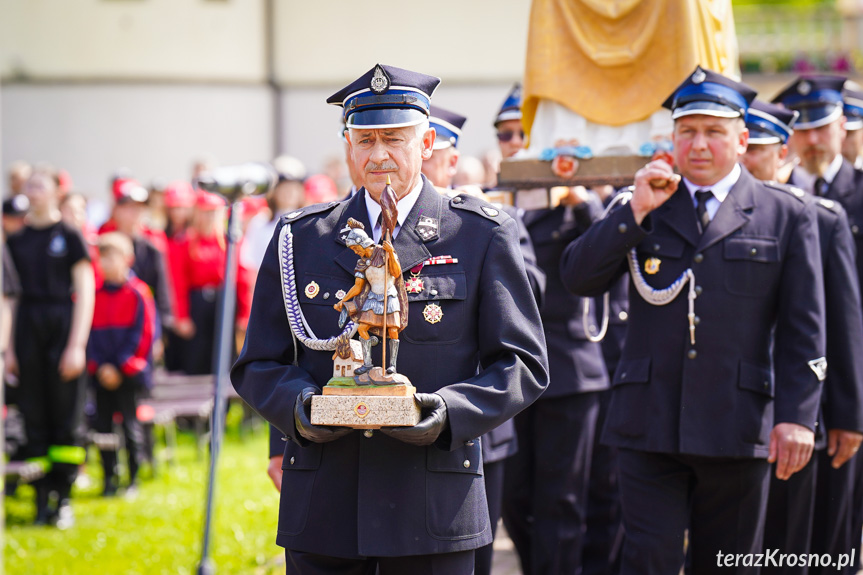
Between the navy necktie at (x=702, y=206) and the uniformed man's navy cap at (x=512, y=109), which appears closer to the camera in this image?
the navy necktie at (x=702, y=206)

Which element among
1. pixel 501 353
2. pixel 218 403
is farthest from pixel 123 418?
pixel 501 353

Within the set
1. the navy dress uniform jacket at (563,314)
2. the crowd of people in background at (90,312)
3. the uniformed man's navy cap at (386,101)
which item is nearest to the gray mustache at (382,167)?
the uniformed man's navy cap at (386,101)

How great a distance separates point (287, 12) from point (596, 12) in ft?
53.0

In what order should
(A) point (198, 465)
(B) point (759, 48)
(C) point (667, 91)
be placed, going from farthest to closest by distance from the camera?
(B) point (759, 48)
(A) point (198, 465)
(C) point (667, 91)

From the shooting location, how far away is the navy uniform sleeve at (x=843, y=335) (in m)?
5.32

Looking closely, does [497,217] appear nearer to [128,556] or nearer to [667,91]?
[667,91]

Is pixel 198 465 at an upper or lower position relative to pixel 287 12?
lower

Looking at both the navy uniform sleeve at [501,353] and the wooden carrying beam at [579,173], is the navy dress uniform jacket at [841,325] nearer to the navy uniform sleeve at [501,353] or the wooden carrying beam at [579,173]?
the wooden carrying beam at [579,173]

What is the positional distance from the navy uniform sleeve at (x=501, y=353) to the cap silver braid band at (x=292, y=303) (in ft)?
1.36

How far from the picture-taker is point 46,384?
9.31 m

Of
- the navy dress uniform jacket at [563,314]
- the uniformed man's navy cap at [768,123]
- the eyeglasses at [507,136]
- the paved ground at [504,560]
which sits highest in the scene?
the uniformed man's navy cap at [768,123]

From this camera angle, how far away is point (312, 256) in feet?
12.7

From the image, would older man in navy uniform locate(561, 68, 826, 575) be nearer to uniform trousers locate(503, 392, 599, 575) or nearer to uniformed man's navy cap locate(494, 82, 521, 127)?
uniform trousers locate(503, 392, 599, 575)

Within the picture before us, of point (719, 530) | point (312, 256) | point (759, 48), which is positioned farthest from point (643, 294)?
point (759, 48)
